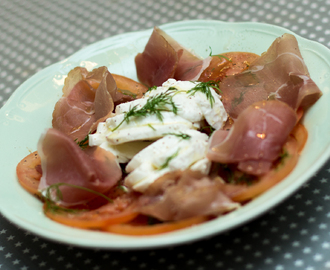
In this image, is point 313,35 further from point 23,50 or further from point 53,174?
point 23,50

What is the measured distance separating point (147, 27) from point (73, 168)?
2640 millimetres

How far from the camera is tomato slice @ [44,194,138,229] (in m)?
1.66

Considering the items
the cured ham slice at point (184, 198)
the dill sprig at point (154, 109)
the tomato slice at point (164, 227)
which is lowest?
the tomato slice at point (164, 227)

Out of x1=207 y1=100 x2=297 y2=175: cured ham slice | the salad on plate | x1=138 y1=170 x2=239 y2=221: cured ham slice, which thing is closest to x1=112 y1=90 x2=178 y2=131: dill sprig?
the salad on plate

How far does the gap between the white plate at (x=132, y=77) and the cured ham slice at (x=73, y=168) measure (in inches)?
6.2

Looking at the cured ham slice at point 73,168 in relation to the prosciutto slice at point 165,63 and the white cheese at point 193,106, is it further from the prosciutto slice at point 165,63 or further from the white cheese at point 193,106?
the prosciutto slice at point 165,63

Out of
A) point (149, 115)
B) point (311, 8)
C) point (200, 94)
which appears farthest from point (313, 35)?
point (149, 115)

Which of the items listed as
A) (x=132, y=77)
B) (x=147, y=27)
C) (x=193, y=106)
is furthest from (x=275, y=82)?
(x=147, y=27)

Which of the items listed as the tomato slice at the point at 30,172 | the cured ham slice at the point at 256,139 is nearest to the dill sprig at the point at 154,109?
the cured ham slice at the point at 256,139

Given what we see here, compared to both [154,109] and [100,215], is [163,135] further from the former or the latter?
[100,215]

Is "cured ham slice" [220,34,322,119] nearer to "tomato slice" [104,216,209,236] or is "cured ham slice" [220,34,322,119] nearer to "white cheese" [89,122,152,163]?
"white cheese" [89,122,152,163]

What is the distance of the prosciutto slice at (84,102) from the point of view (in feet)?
7.75

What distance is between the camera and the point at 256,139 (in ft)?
5.61

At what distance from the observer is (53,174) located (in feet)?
6.28
